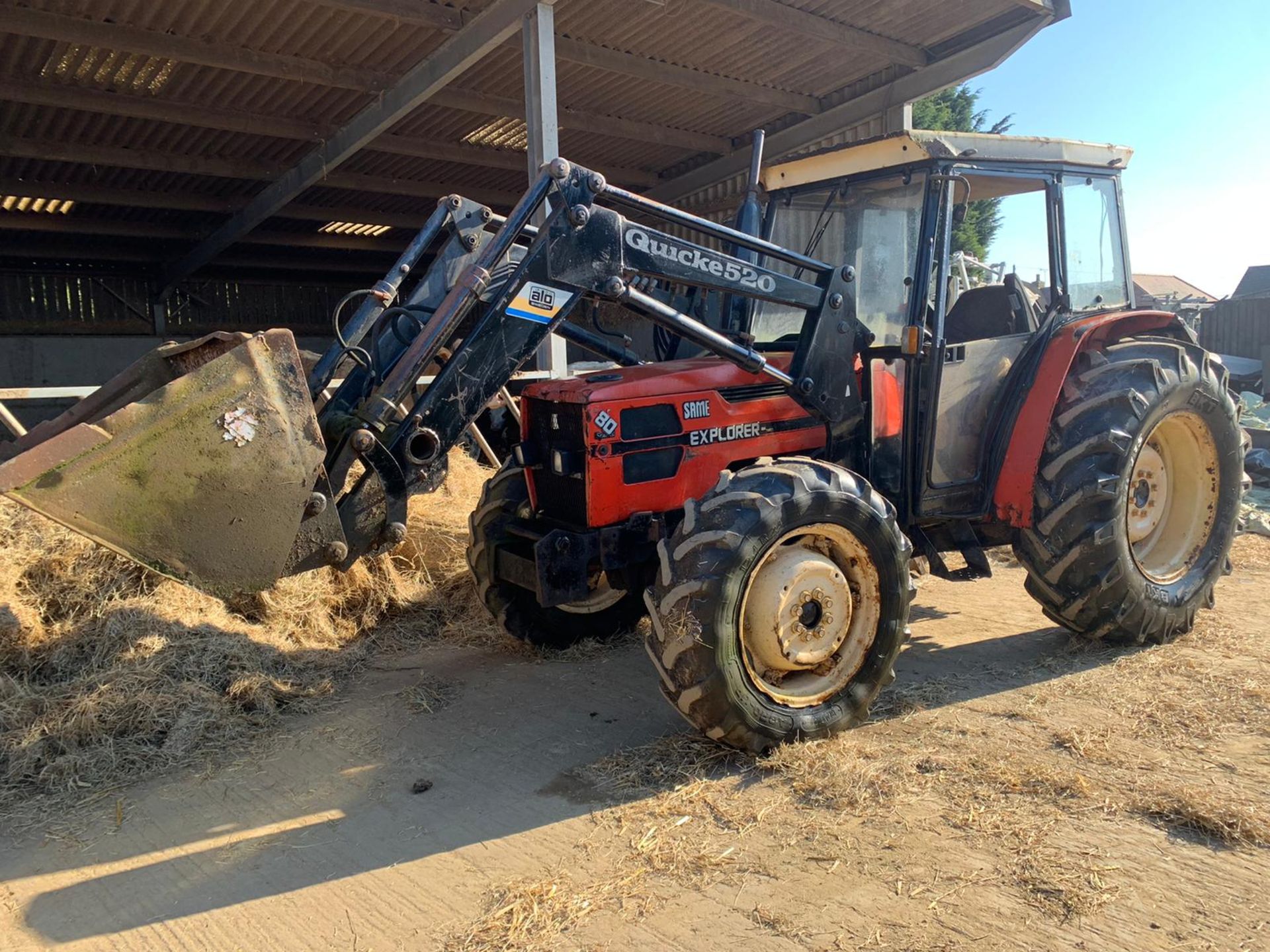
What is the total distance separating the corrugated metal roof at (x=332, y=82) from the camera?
8.45 meters

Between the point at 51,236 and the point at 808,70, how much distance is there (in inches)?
→ 535

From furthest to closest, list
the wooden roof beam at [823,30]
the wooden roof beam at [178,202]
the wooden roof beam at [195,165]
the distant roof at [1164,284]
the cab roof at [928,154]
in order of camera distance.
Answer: the distant roof at [1164,284] < the wooden roof beam at [178,202] < the wooden roof beam at [195,165] < the wooden roof beam at [823,30] < the cab roof at [928,154]

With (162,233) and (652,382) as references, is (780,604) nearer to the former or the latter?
(652,382)

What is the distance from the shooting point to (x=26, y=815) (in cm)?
346

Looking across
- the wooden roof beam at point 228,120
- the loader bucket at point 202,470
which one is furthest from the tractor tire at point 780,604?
the wooden roof beam at point 228,120

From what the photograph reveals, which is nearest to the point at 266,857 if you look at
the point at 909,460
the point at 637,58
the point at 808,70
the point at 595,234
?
the point at 595,234

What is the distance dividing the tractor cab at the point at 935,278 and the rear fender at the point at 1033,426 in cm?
10

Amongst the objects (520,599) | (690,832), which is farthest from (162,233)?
(690,832)

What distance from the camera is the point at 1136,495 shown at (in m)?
5.07

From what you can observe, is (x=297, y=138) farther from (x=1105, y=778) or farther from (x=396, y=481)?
(x=1105, y=778)

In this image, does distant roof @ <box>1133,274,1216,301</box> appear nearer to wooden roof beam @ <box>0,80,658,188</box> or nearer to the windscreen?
wooden roof beam @ <box>0,80,658,188</box>

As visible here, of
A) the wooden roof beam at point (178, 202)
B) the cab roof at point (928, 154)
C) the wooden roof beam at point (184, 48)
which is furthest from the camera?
the wooden roof beam at point (178, 202)

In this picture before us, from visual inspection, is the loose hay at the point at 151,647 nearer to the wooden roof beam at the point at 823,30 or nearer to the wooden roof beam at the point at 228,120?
the wooden roof beam at the point at 823,30

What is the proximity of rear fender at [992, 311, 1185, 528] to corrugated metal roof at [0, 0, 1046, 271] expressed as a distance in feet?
17.8
